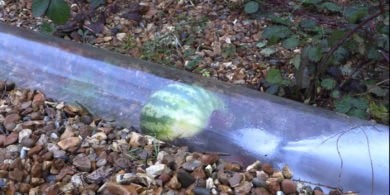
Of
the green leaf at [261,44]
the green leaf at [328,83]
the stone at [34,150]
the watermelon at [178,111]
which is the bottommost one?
the stone at [34,150]

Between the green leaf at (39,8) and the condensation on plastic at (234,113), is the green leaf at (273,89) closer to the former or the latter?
the condensation on plastic at (234,113)

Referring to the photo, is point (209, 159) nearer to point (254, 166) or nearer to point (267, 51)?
point (254, 166)

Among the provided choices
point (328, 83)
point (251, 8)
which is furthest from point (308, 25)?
point (328, 83)

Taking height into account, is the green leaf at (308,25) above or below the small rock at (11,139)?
above

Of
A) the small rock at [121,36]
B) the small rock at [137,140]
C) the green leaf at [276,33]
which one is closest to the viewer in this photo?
the small rock at [137,140]

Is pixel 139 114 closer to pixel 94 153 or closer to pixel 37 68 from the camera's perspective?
pixel 94 153

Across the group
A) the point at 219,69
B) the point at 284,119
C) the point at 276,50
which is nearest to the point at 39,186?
the point at 284,119

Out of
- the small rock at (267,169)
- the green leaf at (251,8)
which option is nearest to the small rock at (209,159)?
the small rock at (267,169)
